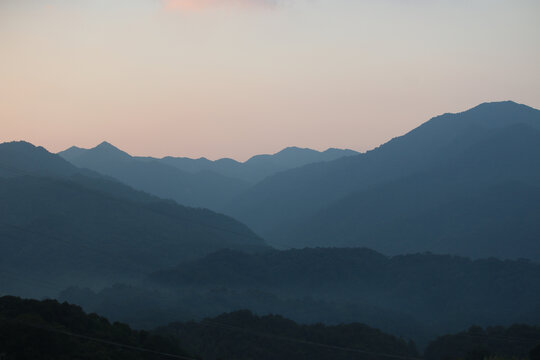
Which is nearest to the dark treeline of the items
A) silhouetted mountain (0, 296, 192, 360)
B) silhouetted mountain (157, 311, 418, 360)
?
silhouetted mountain (157, 311, 418, 360)

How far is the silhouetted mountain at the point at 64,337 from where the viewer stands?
53.5m

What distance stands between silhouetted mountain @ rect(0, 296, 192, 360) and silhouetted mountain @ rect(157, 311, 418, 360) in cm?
3055

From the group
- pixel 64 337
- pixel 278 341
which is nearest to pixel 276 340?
pixel 278 341

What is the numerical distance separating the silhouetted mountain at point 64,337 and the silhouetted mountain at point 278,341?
30.5 metres

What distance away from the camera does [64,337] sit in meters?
57.9

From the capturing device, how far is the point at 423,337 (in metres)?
175

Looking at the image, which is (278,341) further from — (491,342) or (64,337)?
(64,337)

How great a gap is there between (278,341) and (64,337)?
54.1 meters

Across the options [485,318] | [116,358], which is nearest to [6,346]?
[116,358]

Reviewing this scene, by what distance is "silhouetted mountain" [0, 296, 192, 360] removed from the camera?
175 ft

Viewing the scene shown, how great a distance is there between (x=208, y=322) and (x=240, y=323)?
26.9ft

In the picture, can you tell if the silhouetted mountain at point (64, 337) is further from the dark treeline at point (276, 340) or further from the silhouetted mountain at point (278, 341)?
the silhouetted mountain at point (278, 341)

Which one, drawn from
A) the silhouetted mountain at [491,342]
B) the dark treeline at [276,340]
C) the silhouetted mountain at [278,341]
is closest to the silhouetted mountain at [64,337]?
the dark treeline at [276,340]

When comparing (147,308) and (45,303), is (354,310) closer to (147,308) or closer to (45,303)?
(147,308)
